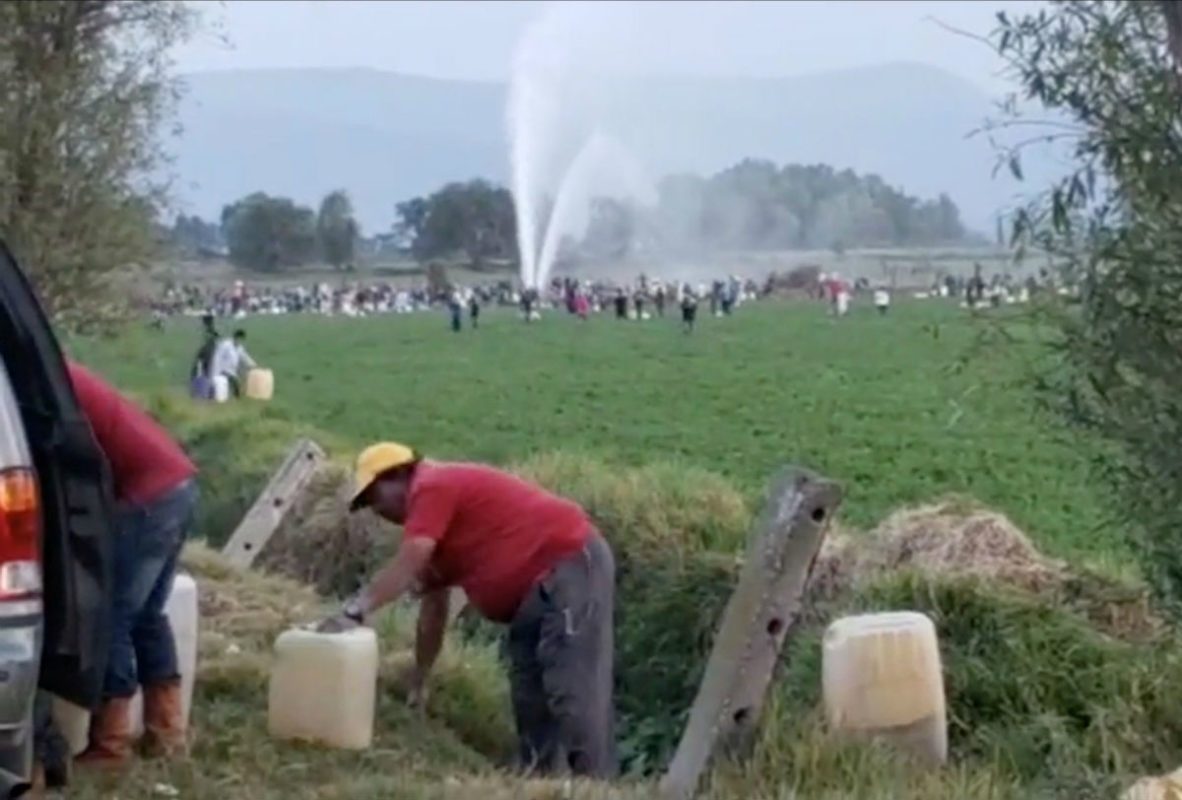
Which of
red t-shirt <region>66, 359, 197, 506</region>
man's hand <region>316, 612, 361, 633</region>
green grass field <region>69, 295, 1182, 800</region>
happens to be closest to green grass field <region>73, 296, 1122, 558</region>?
green grass field <region>69, 295, 1182, 800</region>

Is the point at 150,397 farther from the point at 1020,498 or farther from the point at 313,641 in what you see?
the point at 313,641

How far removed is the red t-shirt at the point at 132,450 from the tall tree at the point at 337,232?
408 ft

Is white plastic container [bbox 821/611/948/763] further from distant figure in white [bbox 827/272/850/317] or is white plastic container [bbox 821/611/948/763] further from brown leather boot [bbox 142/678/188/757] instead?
distant figure in white [bbox 827/272/850/317]

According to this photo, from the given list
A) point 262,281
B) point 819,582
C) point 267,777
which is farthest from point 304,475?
point 262,281

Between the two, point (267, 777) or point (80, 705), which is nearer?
point (80, 705)

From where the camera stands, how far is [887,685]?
9070 mm

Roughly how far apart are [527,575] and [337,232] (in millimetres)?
126220

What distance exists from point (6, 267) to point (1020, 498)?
1674 centimetres

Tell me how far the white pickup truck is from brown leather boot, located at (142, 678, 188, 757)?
271 centimetres

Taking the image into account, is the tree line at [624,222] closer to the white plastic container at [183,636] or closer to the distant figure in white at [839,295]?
the distant figure in white at [839,295]

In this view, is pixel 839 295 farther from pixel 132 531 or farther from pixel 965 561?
pixel 132 531

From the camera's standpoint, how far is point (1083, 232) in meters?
6.60

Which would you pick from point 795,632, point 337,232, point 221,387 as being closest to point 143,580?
point 795,632

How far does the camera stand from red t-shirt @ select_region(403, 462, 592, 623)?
30.4ft
